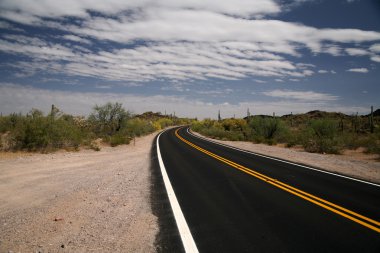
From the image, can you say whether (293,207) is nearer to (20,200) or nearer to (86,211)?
(86,211)

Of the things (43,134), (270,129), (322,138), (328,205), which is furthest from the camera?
(270,129)

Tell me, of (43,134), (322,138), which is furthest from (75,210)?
(322,138)

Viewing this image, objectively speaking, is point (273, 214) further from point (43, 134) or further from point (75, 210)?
point (43, 134)

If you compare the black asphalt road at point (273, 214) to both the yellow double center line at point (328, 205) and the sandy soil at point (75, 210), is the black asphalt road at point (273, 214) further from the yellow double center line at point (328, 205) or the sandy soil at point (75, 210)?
the sandy soil at point (75, 210)

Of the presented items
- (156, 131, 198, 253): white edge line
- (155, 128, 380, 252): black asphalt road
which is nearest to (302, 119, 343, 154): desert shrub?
(155, 128, 380, 252): black asphalt road

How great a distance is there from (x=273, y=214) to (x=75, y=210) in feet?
14.3

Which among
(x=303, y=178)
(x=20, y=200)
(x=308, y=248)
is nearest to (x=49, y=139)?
(x=20, y=200)

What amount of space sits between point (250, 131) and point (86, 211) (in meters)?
33.3

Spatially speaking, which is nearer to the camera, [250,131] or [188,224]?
[188,224]

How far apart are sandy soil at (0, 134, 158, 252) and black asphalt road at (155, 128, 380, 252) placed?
1.06m

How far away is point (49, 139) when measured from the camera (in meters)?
19.5

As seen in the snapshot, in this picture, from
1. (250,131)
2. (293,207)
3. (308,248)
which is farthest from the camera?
(250,131)

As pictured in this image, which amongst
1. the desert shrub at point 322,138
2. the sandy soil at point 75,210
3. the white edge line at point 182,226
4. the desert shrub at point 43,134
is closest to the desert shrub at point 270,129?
the desert shrub at point 322,138

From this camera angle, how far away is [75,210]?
7.16 m
